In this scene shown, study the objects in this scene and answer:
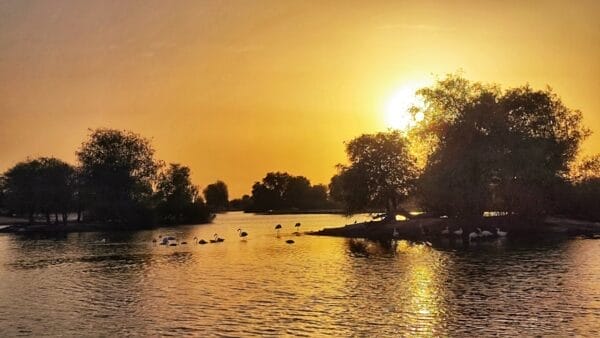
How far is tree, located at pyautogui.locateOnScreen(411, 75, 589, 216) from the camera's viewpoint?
273 feet

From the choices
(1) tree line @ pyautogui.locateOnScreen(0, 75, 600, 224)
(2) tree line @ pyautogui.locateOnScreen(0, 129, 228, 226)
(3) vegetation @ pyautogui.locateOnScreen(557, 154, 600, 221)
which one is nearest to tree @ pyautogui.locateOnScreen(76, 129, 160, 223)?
(2) tree line @ pyautogui.locateOnScreen(0, 129, 228, 226)

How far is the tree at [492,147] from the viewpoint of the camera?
83188mm

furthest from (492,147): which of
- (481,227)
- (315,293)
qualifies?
(315,293)

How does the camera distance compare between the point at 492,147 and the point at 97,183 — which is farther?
the point at 97,183

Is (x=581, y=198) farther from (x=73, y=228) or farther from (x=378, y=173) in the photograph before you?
(x=73, y=228)

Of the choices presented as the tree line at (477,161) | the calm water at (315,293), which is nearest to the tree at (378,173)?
the tree line at (477,161)

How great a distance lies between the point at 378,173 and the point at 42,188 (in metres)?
82.0

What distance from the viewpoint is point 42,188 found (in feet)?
458

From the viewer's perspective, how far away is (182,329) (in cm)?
2875

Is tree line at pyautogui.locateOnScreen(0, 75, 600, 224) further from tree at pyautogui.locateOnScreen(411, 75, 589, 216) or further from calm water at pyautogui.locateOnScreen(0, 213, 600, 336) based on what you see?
calm water at pyautogui.locateOnScreen(0, 213, 600, 336)

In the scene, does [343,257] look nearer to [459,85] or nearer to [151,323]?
[151,323]

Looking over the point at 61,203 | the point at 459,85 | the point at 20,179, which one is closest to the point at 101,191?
the point at 61,203

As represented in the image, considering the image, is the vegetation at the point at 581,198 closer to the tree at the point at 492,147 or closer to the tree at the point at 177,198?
the tree at the point at 492,147

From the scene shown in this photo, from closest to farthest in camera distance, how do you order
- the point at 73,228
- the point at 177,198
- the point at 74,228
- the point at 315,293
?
the point at 315,293 < the point at 73,228 < the point at 74,228 < the point at 177,198
